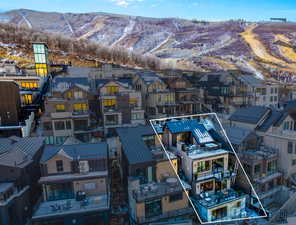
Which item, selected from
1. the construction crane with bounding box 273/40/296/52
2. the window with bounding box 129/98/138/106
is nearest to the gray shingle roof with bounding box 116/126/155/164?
the window with bounding box 129/98/138/106

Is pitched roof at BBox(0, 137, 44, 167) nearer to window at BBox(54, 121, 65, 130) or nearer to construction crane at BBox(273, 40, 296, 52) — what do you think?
window at BBox(54, 121, 65, 130)

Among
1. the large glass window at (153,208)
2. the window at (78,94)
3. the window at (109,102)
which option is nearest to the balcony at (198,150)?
the large glass window at (153,208)

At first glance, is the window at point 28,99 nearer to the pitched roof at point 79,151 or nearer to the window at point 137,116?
the window at point 137,116

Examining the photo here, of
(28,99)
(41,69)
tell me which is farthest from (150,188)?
(41,69)

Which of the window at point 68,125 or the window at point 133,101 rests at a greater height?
the window at point 133,101

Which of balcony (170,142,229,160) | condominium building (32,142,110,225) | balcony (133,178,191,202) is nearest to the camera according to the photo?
balcony (170,142,229,160)

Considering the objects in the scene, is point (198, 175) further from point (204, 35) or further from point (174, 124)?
point (204, 35)
